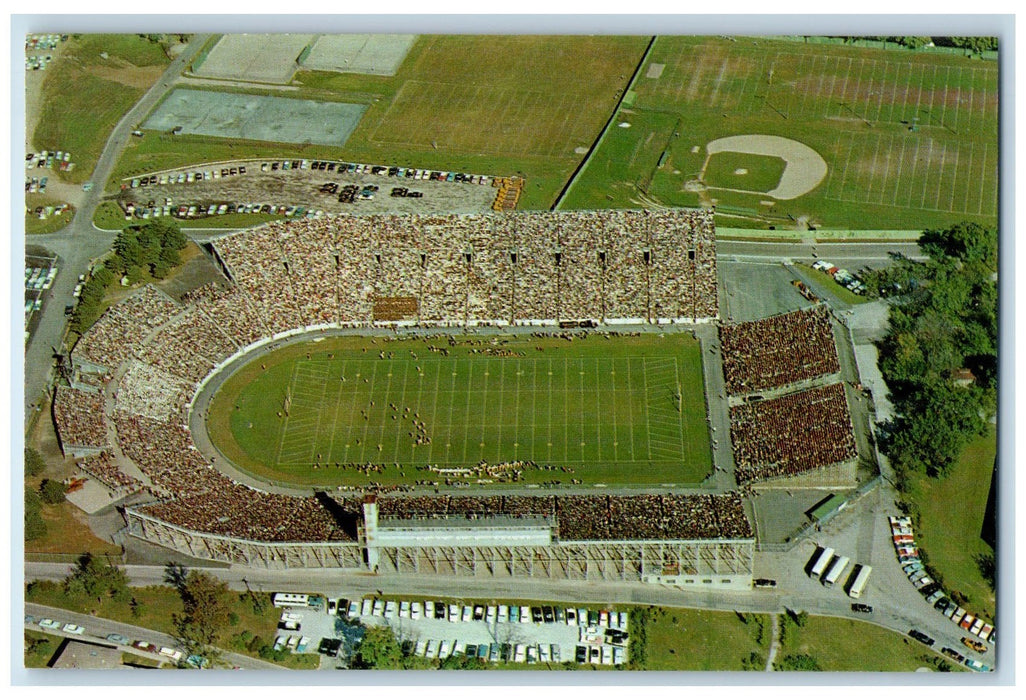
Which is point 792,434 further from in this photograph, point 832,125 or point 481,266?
point 832,125

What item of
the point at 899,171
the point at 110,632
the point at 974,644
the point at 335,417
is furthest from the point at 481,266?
the point at 974,644

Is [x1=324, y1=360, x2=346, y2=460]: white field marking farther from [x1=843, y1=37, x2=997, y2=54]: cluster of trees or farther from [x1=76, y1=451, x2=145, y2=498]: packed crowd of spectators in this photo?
[x1=843, y1=37, x2=997, y2=54]: cluster of trees

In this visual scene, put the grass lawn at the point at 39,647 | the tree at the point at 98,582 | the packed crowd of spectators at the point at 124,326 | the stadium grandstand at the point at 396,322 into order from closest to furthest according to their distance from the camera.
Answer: the grass lawn at the point at 39,647
the tree at the point at 98,582
the stadium grandstand at the point at 396,322
the packed crowd of spectators at the point at 124,326

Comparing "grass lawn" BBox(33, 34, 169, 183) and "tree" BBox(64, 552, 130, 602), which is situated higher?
"grass lawn" BBox(33, 34, 169, 183)

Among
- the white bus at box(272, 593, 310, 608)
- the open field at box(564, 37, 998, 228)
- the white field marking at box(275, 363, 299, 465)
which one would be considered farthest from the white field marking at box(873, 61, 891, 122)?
the white bus at box(272, 593, 310, 608)

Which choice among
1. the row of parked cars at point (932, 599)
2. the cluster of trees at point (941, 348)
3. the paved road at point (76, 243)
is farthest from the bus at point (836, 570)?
the paved road at point (76, 243)

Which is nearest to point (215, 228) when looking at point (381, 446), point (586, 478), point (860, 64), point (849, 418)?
point (381, 446)

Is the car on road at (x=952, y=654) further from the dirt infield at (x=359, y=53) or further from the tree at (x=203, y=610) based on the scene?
the dirt infield at (x=359, y=53)
